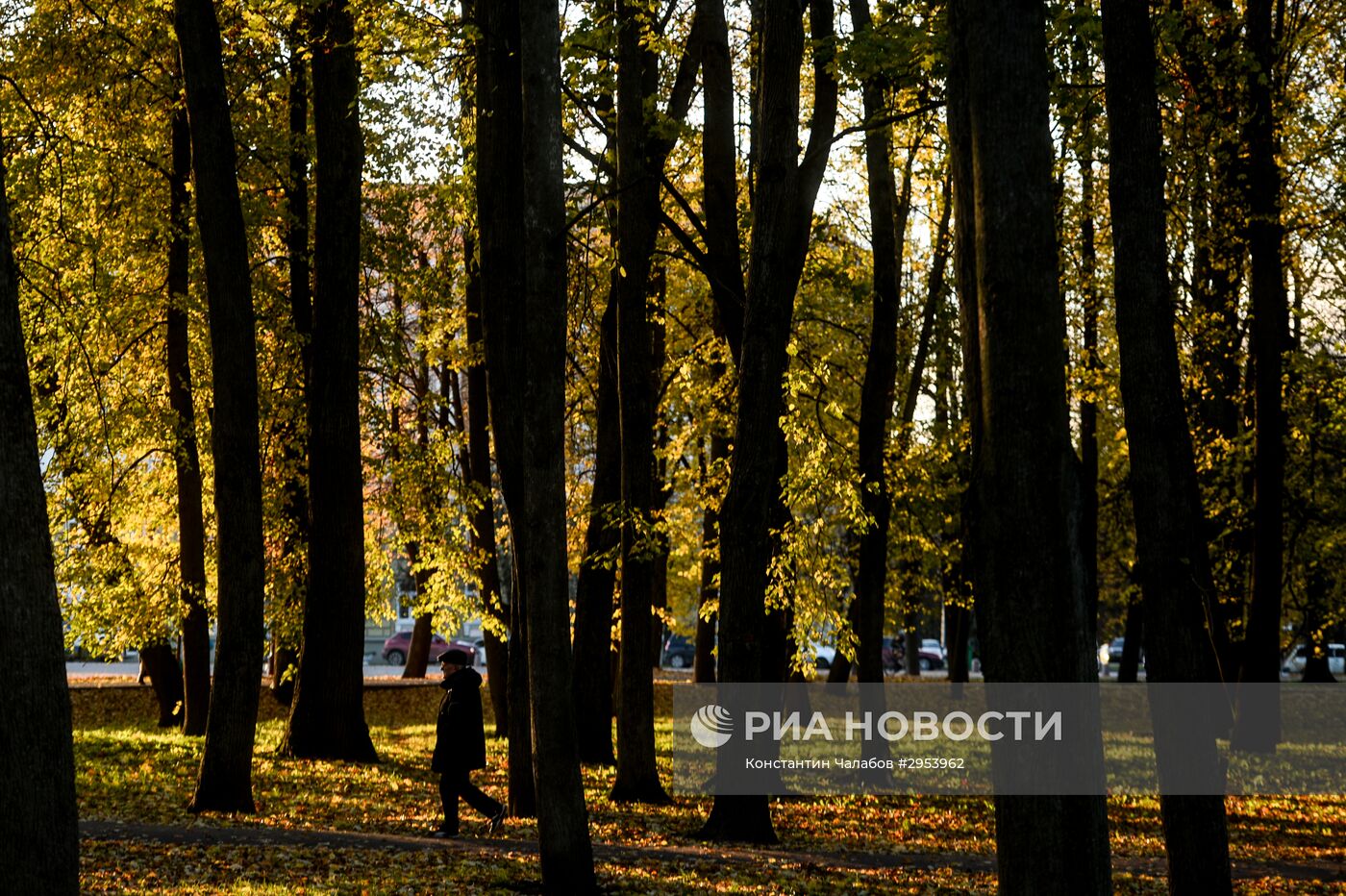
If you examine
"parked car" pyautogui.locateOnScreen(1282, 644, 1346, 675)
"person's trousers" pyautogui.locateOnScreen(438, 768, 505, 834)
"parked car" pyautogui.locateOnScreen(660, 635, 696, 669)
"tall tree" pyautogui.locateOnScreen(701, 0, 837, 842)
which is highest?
"tall tree" pyautogui.locateOnScreen(701, 0, 837, 842)

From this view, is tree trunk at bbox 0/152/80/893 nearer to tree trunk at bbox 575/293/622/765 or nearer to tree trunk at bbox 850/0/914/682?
tree trunk at bbox 575/293/622/765

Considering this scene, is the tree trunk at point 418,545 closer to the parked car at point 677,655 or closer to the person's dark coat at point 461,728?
the person's dark coat at point 461,728

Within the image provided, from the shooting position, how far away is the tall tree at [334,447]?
681 inches

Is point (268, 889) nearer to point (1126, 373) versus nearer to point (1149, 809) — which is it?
point (1126, 373)

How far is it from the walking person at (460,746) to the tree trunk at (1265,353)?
11.8 metres

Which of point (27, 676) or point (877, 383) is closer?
point (27, 676)

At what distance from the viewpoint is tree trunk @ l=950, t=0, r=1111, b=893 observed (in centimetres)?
562

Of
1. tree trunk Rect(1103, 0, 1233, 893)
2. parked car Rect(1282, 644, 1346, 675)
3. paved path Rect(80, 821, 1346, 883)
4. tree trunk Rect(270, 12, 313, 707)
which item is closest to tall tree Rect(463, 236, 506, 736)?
tree trunk Rect(270, 12, 313, 707)

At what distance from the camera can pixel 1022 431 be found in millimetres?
5617

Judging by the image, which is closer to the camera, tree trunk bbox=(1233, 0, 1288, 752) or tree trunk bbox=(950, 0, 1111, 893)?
tree trunk bbox=(950, 0, 1111, 893)

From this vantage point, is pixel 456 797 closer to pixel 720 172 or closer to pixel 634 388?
pixel 634 388

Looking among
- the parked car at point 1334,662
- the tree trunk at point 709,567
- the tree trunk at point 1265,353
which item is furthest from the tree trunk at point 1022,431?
the parked car at point 1334,662

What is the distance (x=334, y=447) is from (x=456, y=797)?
22.0 feet

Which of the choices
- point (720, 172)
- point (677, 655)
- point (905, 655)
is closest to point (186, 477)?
point (720, 172)
